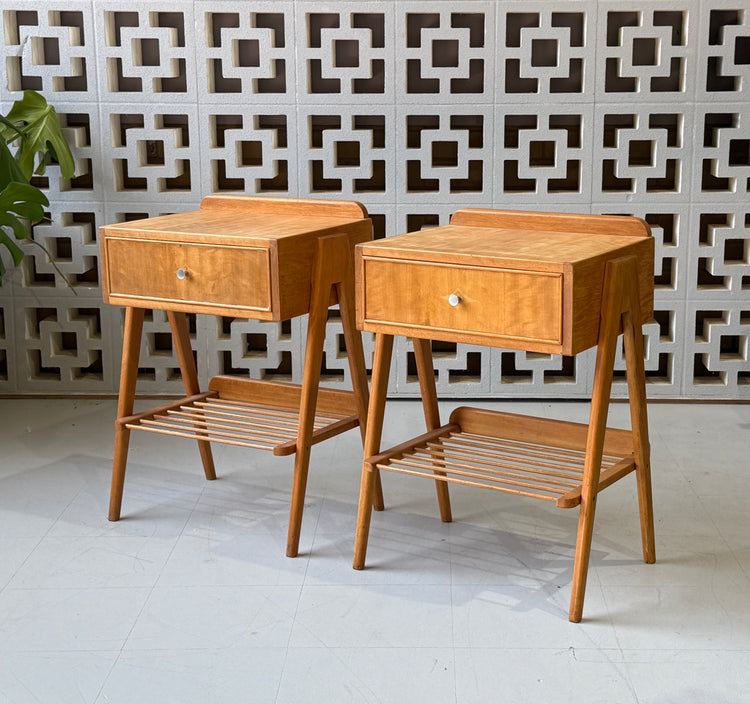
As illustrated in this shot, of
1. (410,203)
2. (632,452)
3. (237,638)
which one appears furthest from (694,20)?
(237,638)

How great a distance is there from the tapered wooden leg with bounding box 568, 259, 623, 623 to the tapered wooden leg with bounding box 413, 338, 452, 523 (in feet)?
1.65

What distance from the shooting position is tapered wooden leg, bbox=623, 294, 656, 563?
2.36 meters

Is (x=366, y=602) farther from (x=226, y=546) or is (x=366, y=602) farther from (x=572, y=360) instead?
(x=572, y=360)

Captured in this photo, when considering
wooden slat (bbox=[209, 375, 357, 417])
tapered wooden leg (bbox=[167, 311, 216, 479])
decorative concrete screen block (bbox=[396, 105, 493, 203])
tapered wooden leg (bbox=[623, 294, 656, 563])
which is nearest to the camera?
tapered wooden leg (bbox=[623, 294, 656, 563])

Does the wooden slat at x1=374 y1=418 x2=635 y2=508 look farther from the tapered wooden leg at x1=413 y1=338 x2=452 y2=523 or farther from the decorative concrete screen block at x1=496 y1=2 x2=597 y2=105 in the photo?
the decorative concrete screen block at x1=496 y1=2 x2=597 y2=105

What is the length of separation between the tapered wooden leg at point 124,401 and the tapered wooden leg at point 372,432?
2.31 feet

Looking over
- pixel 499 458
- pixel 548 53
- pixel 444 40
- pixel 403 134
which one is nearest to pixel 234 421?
pixel 499 458

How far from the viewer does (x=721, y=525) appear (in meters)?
2.79

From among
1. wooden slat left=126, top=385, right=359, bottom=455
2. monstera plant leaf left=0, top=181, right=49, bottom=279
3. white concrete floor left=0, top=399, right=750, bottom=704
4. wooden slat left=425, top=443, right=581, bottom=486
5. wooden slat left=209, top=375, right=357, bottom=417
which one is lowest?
white concrete floor left=0, top=399, right=750, bottom=704

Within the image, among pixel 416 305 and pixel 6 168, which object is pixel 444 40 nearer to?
pixel 6 168

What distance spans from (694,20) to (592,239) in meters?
1.57

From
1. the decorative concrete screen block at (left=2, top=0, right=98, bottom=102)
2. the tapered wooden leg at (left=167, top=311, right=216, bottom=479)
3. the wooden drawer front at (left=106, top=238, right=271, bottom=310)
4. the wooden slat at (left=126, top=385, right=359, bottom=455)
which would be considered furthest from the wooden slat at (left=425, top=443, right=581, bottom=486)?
the decorative concrete screen block at (left=2, top=0, right=98, bottom=102)

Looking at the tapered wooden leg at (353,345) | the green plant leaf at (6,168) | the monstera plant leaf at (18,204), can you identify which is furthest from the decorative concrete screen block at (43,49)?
the tapered wooden leg at (353,345)

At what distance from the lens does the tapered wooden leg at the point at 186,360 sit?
9.98 ft
